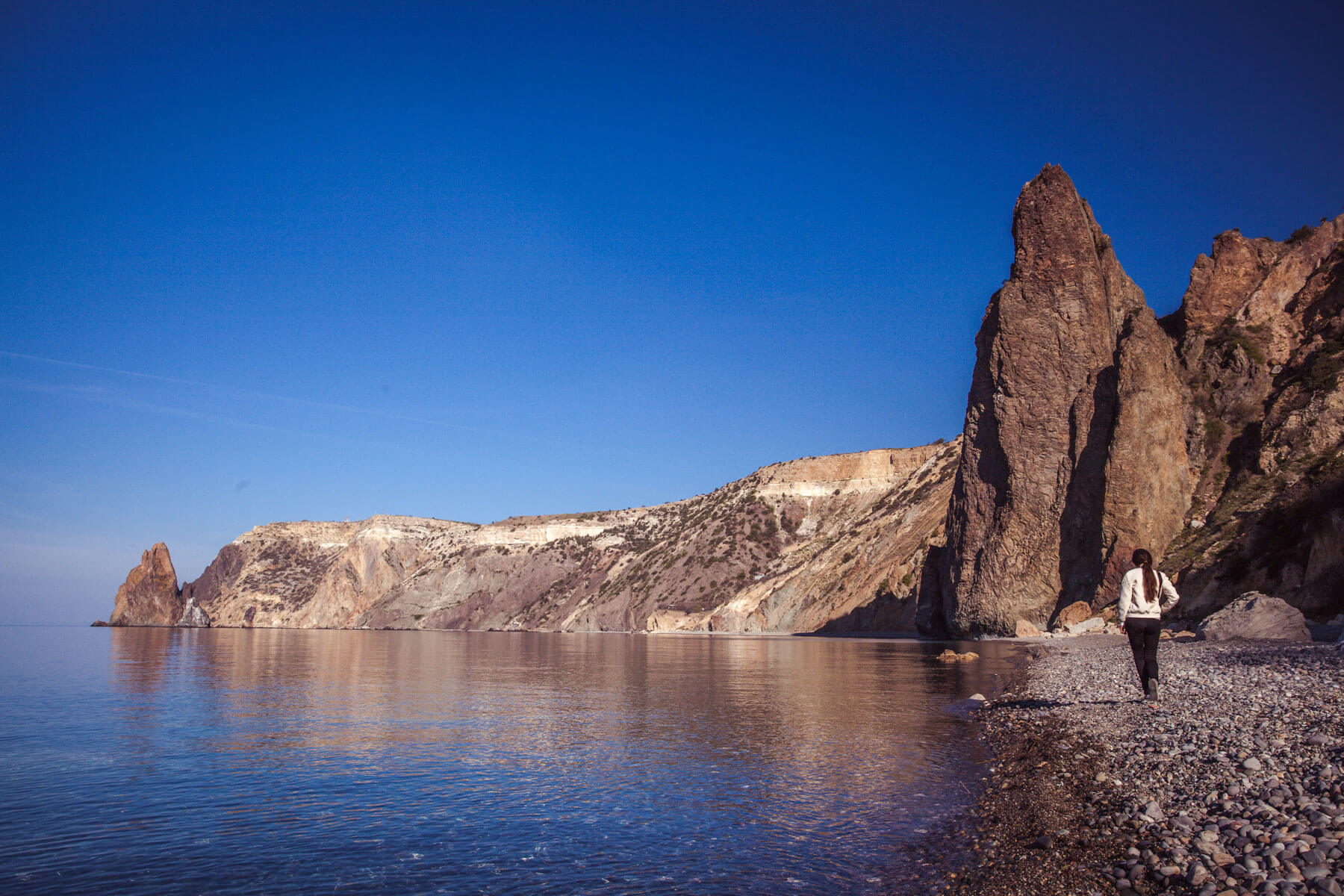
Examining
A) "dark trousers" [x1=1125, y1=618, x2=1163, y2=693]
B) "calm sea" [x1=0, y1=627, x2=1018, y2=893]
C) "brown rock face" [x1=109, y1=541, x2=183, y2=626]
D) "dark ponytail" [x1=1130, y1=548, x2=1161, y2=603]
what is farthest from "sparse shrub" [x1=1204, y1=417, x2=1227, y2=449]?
"brown rock face" [x1=109, y1=541, x2=183, y2=626]

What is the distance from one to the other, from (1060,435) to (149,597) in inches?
6882

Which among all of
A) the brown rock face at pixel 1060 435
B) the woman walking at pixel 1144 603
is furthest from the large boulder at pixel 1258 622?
the brown rock face at pixel 1060 435

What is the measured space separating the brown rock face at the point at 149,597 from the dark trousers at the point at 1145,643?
18849 centimetres

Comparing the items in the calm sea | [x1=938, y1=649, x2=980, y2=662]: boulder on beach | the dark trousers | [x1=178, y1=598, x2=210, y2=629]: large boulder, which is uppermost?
the dark trousers

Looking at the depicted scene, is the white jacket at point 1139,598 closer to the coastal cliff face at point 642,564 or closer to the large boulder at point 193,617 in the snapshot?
the coastal cliff face at point 642,564

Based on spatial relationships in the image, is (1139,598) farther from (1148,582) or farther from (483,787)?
(483,787)

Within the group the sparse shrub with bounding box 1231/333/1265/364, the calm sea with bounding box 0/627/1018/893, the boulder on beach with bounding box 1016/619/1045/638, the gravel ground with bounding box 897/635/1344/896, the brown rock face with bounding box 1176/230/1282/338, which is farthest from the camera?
the brown rock face with bounding box 1176/230/1282/338

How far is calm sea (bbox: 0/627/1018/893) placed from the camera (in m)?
8.77

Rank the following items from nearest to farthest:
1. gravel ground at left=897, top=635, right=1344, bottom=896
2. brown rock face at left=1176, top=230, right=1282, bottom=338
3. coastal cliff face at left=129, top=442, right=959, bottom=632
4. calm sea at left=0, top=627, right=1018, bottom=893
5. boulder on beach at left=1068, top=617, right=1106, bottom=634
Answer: gravel ground at left=897, top=635, right=1344, bottom=896
calm sea at left=0, top=627, right=1018, bottom=893
boulder on beach at left=1068, top=617, right=1106, bottom=634
brown rock face at left=1176, top=230, right=1282, bottom=338
coastal cliff face at left=129, top=442, right=959, bottom=632

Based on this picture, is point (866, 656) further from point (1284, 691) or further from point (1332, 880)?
point (1332, 880)

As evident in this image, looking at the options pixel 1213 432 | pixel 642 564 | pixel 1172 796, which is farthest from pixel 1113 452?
pixel 642 564

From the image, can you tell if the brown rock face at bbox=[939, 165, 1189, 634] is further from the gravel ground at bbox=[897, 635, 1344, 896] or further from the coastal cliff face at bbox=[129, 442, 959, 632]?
the gravel ground at bbox=[897, 635, 1344, 896]

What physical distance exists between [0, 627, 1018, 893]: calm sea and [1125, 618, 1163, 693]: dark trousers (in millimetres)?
3016

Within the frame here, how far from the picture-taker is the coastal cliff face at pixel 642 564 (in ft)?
270
